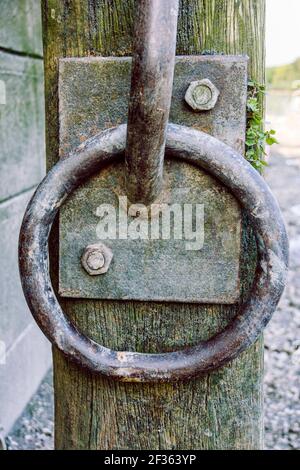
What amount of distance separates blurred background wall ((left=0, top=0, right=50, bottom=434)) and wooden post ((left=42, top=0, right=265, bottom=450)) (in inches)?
37.8

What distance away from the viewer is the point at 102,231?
765mm

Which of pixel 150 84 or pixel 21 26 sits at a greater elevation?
pixel 21 26

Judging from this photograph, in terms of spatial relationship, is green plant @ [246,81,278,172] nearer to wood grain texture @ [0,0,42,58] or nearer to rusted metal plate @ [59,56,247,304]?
rusted metal plate @ [59,56,247,304]

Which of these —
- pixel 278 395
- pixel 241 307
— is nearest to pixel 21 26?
pixel 241 307

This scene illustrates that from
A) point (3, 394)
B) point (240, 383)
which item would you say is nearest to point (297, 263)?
point (3, 394)

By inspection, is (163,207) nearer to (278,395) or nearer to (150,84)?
(150,84)

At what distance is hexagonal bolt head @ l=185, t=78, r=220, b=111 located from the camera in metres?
0.72

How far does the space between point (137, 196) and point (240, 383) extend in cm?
34

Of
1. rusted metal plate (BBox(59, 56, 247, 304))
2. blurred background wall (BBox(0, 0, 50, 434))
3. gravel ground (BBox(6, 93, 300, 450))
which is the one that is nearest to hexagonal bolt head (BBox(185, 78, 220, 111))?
rusted metal plate (BBox(59, 56, 247, 304))

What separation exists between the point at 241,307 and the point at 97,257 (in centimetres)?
22

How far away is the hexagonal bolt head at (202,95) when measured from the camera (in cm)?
72

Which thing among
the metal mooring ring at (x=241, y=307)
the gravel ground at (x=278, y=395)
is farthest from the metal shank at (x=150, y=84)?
the gravel ground at (x=278, y=395)

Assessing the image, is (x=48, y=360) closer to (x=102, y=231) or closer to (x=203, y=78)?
(x=102, y=231)

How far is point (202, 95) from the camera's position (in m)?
0.72
